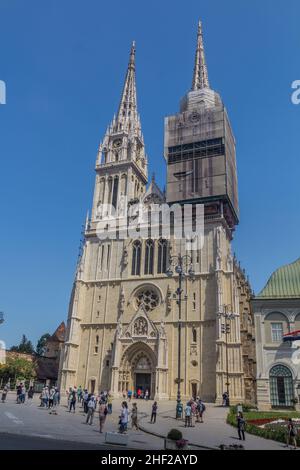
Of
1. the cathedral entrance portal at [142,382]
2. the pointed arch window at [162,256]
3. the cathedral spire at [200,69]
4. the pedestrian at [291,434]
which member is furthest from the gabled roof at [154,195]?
the pedestrian at [291,434]

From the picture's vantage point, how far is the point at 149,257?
1827 inches

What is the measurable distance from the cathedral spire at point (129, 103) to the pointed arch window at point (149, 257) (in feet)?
76.4

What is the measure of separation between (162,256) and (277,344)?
17924 mm

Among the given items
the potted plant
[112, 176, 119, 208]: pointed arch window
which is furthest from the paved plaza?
[112, 176, 119, 208]: pointed arch window

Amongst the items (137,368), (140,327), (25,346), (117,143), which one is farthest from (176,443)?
(25,346)

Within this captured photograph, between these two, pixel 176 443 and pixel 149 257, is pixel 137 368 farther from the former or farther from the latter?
pixel 176 443

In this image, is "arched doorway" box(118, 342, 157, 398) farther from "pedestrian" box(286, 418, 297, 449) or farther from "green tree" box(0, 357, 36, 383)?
"pedestrian" box(286, 418, 297, 449)

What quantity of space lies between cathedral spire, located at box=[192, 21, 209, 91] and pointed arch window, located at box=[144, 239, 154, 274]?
109ft

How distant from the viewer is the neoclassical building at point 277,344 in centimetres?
3066

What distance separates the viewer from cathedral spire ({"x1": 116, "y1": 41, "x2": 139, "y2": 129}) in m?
62.4

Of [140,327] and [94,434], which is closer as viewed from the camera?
[94,434]

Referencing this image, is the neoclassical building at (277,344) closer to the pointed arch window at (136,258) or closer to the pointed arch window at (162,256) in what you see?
the pointed arch window at (162,256)
